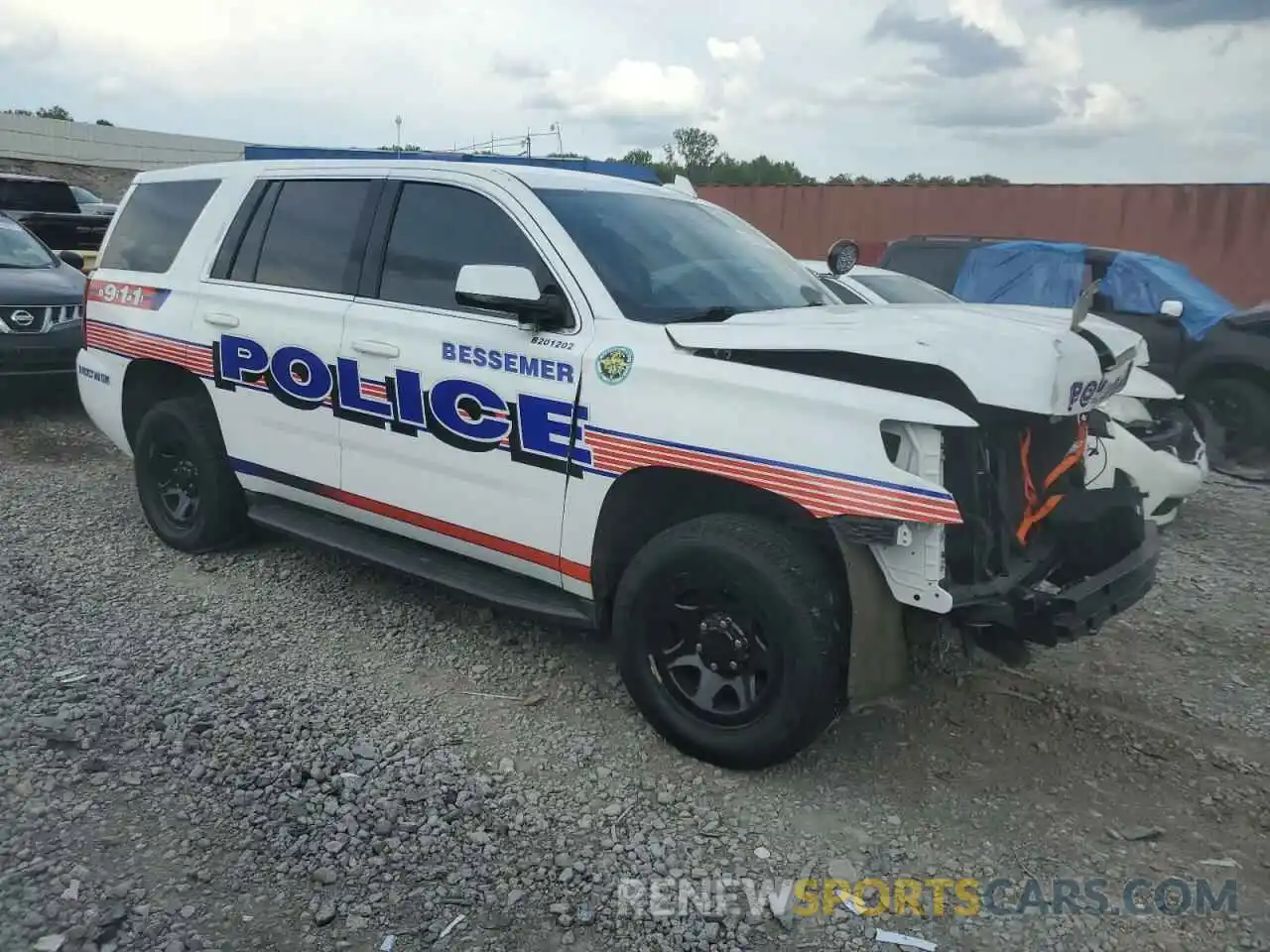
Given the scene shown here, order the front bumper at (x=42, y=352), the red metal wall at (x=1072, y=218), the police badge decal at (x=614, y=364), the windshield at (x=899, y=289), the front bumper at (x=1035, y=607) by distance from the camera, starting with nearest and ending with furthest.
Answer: the front bumper at (x=1035, y=607) < the police badge decal at (x=614, y=364) < the front bumper at (x=42, y=352) < the windshield at (x=899, y=289) < the red metal wall at (x=1072, y=218)

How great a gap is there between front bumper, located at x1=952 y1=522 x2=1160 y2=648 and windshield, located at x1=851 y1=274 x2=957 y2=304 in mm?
4859

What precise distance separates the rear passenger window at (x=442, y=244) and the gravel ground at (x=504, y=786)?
147 cm

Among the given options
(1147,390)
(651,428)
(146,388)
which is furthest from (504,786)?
(1147,390)

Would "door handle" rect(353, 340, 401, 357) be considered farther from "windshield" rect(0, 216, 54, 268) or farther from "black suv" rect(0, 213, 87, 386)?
"windshield" rect(0, 216, 54, 268)

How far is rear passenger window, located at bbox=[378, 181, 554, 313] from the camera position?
390 centimetres

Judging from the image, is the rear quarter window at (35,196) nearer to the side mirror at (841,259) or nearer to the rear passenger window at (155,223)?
the rear passenger window at (155,223)

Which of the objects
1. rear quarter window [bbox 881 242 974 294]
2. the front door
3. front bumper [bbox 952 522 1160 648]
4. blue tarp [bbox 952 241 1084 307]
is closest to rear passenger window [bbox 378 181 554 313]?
the front door

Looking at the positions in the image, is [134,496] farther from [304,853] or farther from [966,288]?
[966,288]

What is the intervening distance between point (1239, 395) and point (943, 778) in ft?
19.6

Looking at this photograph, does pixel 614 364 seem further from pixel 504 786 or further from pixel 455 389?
pixel 504 786

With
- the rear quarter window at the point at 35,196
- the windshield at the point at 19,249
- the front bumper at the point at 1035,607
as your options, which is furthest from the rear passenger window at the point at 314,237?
the rear quarter window at the point at 35,196

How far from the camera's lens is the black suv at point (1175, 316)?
7.93m

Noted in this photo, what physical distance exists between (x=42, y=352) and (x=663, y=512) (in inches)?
254

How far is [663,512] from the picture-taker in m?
3.60
